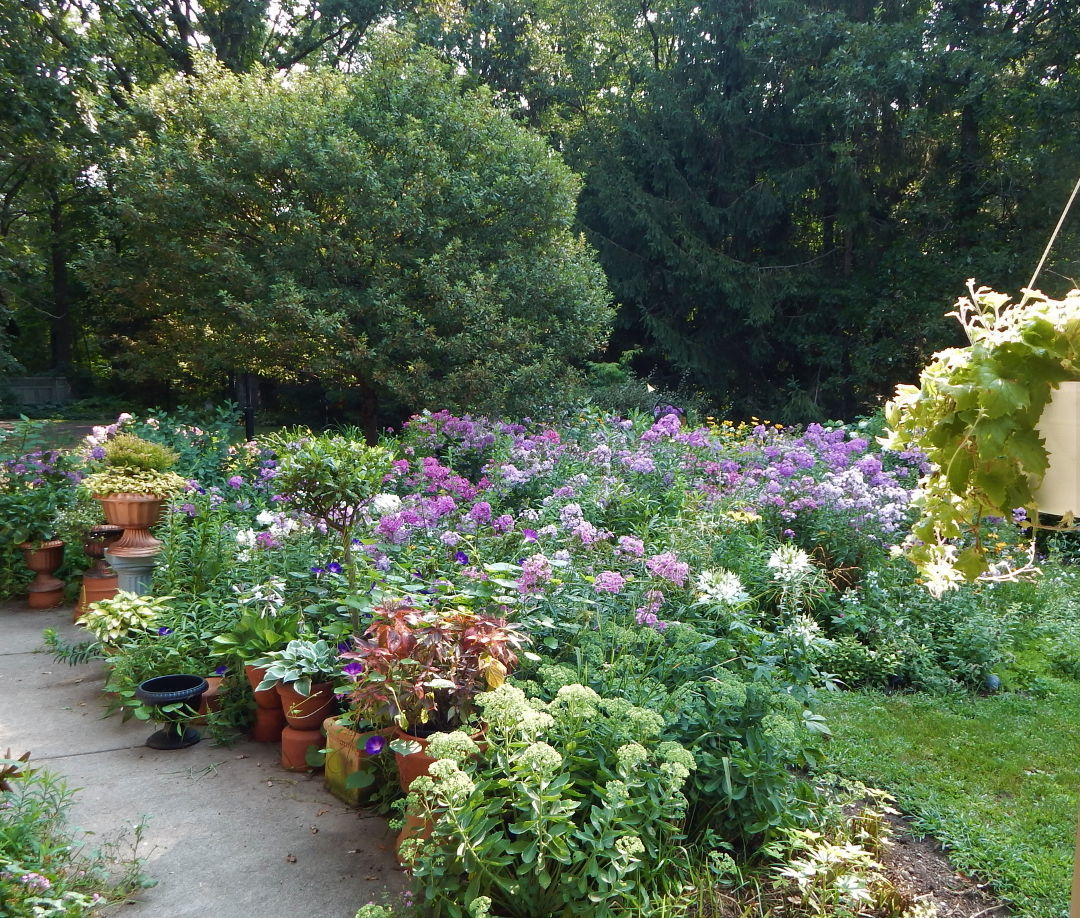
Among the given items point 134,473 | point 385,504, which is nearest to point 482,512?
point 385,504

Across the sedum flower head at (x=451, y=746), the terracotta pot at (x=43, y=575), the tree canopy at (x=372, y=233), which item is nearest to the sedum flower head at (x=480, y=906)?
the sedum flower head at (x=451, y=746)

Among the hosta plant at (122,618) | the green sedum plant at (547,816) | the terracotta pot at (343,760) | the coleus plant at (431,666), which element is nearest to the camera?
the green sedum plant at (547,816)

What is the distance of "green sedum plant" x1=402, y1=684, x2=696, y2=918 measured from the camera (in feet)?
6.23

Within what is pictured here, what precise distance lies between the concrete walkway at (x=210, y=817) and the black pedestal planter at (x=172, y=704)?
0.05m

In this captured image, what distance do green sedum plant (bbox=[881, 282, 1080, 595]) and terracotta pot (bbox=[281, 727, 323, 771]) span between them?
7.82 feet

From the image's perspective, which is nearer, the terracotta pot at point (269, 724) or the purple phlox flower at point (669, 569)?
the purple phlox flower at point (669, 569)

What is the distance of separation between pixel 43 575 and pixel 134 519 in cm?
139

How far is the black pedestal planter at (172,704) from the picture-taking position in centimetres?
311

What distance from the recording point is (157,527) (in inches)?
169

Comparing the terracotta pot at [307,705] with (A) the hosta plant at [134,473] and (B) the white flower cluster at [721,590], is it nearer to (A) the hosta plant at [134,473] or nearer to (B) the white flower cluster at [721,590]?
(B) the white flower cluster at [721,590]

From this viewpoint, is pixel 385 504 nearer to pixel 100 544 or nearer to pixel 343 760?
pixel 343 760

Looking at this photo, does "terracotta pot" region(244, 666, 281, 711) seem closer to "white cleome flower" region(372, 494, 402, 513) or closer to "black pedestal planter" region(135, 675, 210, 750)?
"black pedestal planter" region(135, 675, 210, 750)

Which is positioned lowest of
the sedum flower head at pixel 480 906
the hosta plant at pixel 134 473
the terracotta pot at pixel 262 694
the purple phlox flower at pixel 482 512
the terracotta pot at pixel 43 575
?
the terracotta pot at pixel 43 575

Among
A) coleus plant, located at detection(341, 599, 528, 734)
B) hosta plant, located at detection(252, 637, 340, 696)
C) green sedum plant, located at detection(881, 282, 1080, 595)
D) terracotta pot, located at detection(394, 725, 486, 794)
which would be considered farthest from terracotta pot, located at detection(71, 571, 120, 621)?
green sedum plant, located at detection(881, 282, 1080, 595)
